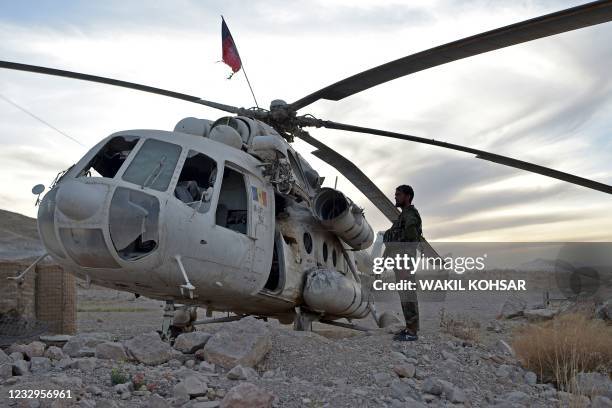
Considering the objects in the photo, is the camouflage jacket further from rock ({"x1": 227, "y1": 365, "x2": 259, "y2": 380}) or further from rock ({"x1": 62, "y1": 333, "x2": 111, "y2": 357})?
rock ({"x1": 62, "y1": 333, "x2": 111, "y2": 357})

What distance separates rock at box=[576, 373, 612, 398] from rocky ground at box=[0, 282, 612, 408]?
0.02 metres

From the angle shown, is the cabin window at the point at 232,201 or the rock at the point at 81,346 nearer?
the rock at the point at 81,346

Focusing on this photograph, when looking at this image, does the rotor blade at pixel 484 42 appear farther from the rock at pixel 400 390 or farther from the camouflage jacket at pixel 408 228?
the rock at pixel 400 390

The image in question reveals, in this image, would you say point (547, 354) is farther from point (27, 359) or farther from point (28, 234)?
point (28, 234)

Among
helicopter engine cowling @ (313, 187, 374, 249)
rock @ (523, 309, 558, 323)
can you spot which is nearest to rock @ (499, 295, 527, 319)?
rock @ (523, 309, 558, 323)

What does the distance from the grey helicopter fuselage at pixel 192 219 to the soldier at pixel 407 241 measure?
1545 mm

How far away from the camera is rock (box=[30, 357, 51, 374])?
4.45 metres

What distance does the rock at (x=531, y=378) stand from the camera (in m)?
5.73

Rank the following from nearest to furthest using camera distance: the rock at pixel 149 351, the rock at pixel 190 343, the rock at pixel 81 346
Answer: the rock at pixel 149 351 < the rock at pixel 81 346 < the rock at pixel 190 343

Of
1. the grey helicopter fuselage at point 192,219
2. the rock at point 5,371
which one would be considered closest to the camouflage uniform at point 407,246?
the grey helicopter fuselage at point 192,219

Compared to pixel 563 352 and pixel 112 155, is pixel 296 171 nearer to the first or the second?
pixel 112 155

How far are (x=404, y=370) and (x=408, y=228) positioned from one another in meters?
2.02

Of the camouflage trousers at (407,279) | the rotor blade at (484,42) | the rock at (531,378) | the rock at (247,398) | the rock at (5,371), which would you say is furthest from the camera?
the camouflage trousers at (407,279)

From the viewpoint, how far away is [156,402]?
3537 millimetres
